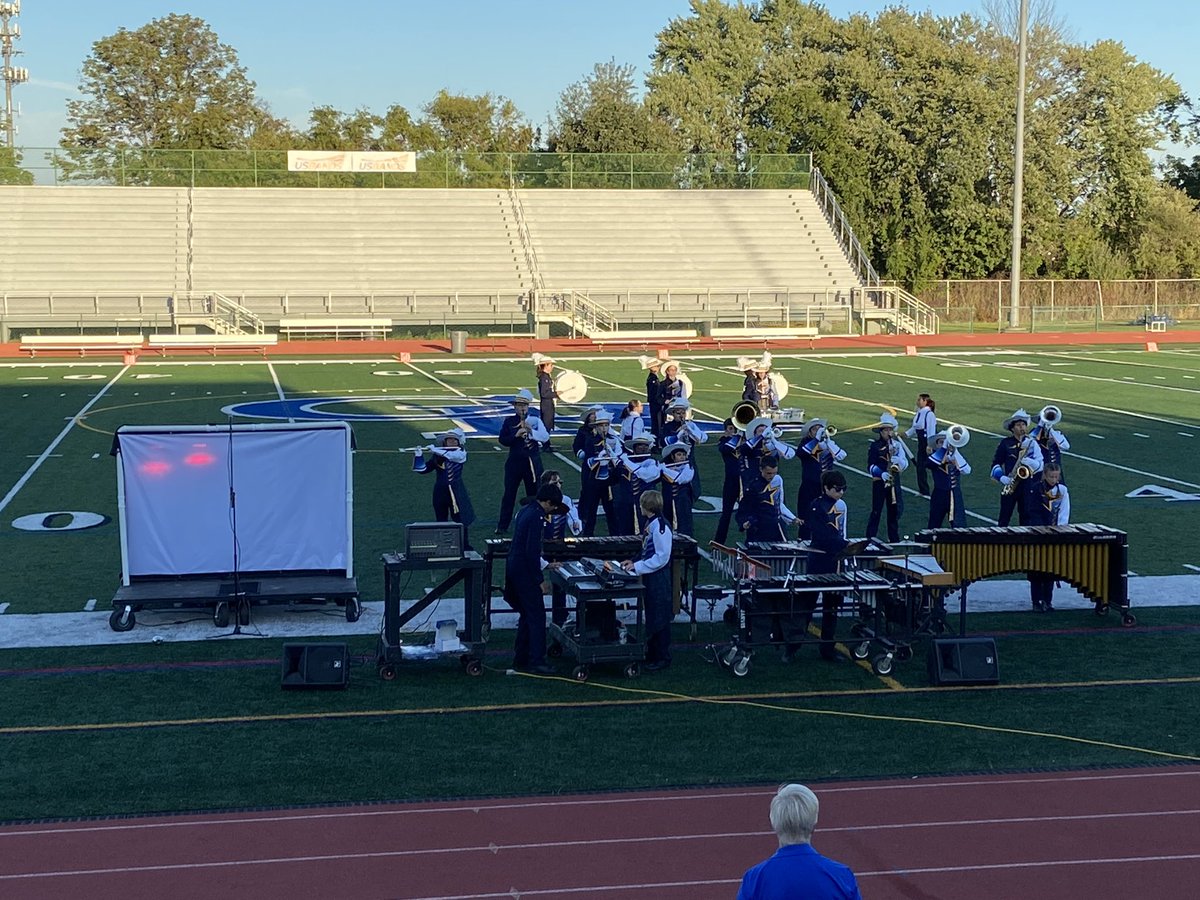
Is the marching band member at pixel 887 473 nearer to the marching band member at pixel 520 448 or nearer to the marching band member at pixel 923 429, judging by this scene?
the marching band member at pixel 923 429

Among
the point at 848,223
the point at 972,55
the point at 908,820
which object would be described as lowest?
the point at 908,820

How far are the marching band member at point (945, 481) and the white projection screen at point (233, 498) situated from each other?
6359 mm

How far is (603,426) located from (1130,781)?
329 inches

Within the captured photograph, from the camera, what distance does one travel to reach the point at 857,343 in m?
48.4

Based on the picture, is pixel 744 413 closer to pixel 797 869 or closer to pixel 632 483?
pixel 632 483

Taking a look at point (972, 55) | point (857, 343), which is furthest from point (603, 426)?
point (972, 55)

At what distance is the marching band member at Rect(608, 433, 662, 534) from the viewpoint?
14656mm

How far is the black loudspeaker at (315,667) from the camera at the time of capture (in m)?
11.0

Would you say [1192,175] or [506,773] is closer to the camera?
[506,773]

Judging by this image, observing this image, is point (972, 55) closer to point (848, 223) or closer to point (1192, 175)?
point (848, 223)

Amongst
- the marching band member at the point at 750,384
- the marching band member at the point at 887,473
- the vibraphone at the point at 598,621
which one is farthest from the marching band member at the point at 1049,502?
the marching band member at the point at 750,384

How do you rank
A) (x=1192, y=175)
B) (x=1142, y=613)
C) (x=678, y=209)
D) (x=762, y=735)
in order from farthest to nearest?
1. (x=1192, y=175)
2. (x=678, y=209)
3. (x=1142, y=613)
4. (x=762, y=735)

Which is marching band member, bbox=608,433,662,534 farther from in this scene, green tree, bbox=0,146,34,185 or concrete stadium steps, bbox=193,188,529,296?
green tree, bbox=0,146,34,185

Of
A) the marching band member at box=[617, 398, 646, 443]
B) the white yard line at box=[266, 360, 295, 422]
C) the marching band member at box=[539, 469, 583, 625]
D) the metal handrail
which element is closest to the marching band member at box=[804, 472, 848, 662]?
the marching band member at box=[539, 469, 583, 625]
